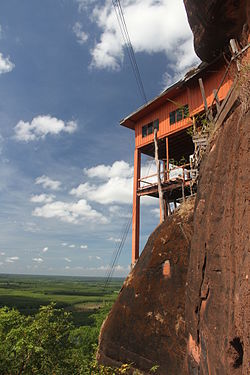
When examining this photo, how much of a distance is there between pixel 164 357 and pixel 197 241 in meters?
4.39

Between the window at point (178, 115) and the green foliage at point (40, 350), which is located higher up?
the window at point (178, 115)

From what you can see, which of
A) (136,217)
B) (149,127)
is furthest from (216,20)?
(136,217)

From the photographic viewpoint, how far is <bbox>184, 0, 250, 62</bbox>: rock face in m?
7.94

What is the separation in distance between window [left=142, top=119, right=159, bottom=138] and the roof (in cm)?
108

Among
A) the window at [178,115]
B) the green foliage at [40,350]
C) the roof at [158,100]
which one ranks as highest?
the roof at [158,100]

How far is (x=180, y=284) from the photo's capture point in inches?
327

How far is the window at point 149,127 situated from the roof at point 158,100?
1082 millimetres

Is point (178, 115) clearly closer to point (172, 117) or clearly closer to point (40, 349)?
point (172, 117)

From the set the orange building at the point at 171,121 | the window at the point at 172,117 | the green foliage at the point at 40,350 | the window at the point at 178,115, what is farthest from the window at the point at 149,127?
the green foliage at the point at 40,350

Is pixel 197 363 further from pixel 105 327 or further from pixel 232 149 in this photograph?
pixel 105 327

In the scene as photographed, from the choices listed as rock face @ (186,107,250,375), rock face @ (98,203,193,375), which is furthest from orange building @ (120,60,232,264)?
rock face @ (186,107,250,375)

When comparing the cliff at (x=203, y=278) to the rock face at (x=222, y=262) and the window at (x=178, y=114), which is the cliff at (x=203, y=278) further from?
the window at (x=178, y=114)

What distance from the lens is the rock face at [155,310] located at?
7.61 m

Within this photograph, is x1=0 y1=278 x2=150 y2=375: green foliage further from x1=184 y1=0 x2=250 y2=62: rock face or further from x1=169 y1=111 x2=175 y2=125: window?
x1=169 y1=111 x2=175 y2=125: window
